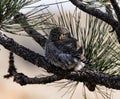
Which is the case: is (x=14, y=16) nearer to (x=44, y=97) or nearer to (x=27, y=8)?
(x=27, y=8)

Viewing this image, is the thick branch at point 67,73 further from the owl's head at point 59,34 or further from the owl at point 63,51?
the owl's head at point 59,34

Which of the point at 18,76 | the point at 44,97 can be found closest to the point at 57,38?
the point at 18,76

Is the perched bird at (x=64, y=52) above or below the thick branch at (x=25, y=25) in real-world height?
below

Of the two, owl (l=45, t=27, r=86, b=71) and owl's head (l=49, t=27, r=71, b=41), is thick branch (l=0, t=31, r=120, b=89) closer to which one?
owl (l=45, t=27, r=86, b=71)

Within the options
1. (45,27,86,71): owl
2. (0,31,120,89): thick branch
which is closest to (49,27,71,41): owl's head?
(45,27,86,71): owl

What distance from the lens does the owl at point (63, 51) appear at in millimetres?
834

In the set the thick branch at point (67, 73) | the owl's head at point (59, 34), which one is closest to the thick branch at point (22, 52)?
A: the thick branch at point (67, 73)

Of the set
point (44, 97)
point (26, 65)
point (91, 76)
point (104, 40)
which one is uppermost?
point (26, 65)

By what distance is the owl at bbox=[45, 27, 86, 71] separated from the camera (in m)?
0.83

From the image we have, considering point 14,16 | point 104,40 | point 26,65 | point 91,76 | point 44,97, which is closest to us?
point 91,76

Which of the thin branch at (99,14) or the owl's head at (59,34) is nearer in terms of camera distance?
the thin branch at (99,14)

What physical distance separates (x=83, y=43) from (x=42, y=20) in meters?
0.13

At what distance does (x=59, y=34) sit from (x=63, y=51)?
0.08 metres

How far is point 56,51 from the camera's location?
879mm
